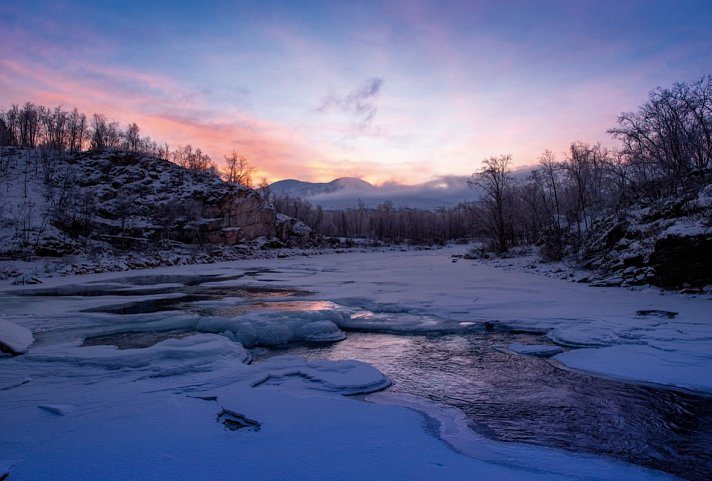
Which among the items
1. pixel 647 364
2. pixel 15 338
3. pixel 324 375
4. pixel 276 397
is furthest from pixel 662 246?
pixel 15 338

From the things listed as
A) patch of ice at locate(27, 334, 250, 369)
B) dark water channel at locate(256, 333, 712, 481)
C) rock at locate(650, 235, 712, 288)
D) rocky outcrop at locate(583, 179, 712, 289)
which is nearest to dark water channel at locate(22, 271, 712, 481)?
dark water channel at locate(256, 333, 712, 481)

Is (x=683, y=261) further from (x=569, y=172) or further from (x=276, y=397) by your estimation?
(x=569, y=172)

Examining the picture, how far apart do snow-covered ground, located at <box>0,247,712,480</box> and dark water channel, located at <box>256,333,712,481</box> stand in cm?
31

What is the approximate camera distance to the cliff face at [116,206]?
122 ft

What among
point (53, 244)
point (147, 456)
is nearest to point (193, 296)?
point (147, 456)

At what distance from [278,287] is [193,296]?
3607 mm

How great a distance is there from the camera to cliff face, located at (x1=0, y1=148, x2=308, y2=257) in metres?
37.2

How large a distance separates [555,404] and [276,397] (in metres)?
3.16

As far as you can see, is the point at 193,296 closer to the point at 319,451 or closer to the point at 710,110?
the point at 319,451

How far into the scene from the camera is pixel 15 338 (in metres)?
6.83

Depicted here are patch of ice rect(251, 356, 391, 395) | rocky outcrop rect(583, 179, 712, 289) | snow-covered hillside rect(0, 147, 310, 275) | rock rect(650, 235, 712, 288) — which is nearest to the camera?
patch of ice rect(251, 356, 391, 395)

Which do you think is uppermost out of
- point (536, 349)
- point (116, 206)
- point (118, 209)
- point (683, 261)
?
point (116, 206)

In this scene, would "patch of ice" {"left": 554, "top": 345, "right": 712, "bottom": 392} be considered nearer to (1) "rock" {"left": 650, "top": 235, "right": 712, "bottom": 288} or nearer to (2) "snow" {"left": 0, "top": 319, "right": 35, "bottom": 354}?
(1) "rock" {"left": 650, "top": 235, "right": 712, "bottom": 288}

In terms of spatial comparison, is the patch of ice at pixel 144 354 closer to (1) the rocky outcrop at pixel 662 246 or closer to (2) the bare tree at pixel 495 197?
(1) the rocky outcrop at pixel 662 246
